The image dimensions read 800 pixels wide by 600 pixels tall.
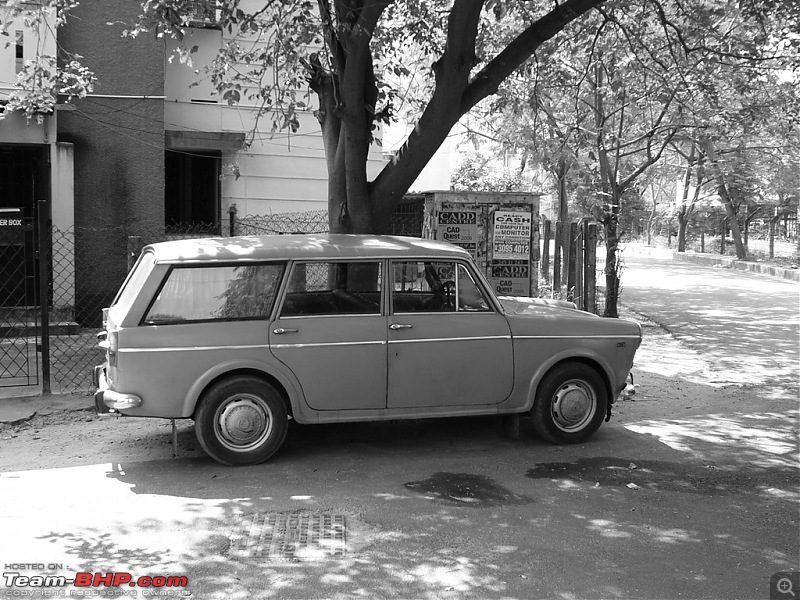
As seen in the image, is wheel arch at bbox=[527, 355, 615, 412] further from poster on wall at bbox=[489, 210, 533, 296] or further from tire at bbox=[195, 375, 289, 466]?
poster on wall at bbox=[489, 210, 533, 296]

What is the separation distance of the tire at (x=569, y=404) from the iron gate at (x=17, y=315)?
5.44 meters

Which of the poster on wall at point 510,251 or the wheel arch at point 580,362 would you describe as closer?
the wheel arch at point 580,362

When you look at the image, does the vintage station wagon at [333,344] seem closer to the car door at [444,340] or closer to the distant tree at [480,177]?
the car door at [444,340]

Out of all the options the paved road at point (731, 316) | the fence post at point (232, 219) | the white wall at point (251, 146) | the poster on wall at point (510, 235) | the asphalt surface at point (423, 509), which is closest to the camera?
the asphalt surface at point (423, 509)

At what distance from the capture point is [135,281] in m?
7.14

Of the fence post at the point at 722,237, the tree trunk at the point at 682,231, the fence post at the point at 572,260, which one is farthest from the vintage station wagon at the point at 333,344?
the tree trunk at the point at 682,231

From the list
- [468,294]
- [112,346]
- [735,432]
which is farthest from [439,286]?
[735,432]

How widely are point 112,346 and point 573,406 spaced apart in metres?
3.78

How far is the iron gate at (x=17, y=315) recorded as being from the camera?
32.0 feet

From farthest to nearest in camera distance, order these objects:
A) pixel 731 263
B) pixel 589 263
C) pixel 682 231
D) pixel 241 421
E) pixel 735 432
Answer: pixel 682 231, pixel 731 263, pixel 589 263, pixel 735 432, pixel 241 421

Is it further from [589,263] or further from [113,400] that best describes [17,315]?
[589,263]

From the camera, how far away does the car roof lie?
22.9ft

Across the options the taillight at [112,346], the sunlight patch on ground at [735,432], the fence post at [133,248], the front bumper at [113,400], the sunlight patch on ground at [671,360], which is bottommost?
the sunlight patch on ground at [735,432]

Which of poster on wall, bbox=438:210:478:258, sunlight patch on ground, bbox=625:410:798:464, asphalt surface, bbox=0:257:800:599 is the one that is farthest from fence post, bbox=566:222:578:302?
sunlight patch on ground, bbox=625:410:798:464
